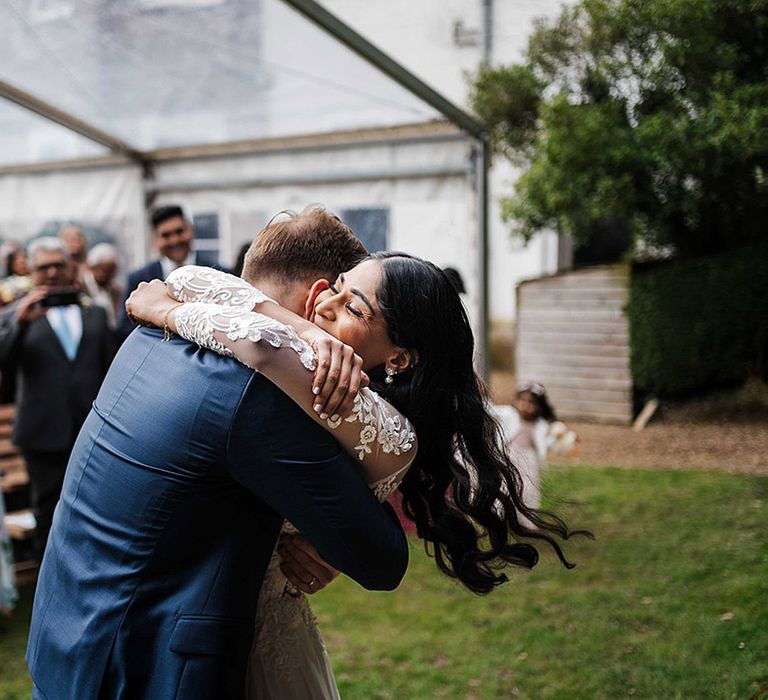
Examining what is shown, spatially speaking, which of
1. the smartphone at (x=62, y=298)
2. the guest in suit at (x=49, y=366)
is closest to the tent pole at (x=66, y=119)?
the guest in suit at (x=49, y=366)

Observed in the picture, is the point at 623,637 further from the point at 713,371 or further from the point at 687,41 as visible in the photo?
the point at 713,371

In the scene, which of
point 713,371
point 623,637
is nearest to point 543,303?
point 713,371

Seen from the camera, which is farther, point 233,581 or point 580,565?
point 580,565

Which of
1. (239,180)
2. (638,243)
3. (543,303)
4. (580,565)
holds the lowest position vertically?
(580,565)

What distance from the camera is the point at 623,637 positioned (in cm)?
417

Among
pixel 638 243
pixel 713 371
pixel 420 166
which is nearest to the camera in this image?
pixel 420 166

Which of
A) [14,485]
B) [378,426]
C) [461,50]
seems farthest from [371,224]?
[378,426]

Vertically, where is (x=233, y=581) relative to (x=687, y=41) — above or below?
below

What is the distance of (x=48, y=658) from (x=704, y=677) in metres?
2.91

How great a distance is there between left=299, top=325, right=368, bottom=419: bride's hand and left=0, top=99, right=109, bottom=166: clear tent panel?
6.53m

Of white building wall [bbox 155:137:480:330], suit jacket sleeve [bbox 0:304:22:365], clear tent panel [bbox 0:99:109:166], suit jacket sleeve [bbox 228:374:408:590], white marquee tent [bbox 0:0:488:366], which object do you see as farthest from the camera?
clear tent panel [bbox 0:99:109:166]

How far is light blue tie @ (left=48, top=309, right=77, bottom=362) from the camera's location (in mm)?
5164

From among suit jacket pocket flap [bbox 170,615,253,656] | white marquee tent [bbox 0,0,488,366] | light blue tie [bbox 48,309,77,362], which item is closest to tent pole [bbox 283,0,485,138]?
white marquee tent [bbox 0,0,488,366]

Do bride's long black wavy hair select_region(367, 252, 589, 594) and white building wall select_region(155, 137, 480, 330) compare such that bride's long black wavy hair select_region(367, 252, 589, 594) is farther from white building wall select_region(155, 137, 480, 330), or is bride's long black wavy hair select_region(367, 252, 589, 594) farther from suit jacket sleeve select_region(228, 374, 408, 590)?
white building wall select_region(155, 137, 480, 330)
